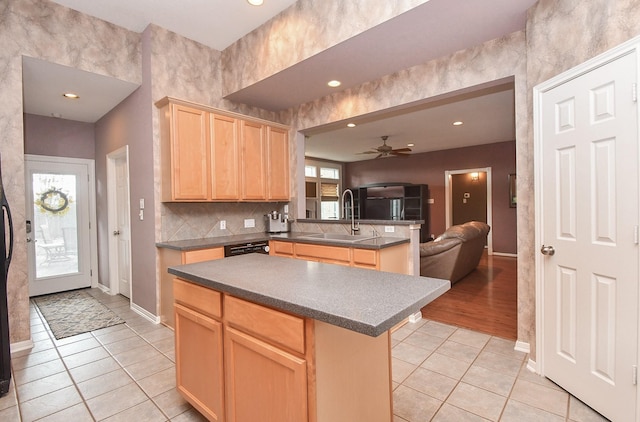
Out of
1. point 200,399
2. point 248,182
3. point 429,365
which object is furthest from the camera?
point 248,182

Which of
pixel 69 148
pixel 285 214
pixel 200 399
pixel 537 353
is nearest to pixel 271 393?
pixel 200 399

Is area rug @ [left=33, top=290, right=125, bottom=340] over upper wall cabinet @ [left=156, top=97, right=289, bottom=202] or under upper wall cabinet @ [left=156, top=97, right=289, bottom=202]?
under

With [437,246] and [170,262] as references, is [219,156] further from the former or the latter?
[437,246]

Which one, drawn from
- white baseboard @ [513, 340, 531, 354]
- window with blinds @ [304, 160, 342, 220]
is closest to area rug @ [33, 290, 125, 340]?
white baseboard @ [513, 340, 531, 354]

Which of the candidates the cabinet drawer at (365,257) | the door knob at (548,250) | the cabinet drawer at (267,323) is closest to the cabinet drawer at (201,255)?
the cabinet drawer at (365,257)

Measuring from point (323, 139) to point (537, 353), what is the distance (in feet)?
18.2

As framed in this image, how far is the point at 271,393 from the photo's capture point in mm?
1271

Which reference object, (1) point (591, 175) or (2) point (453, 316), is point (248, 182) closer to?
(2) point (453, 316)

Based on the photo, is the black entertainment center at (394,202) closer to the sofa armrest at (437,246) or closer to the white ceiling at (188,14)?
the sofa armrest at (437,246)

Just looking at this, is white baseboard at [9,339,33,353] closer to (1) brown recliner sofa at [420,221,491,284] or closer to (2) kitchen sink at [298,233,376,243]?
(2) kitchen sink at [298,233,376,243]

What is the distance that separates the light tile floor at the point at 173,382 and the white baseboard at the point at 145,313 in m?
0.27

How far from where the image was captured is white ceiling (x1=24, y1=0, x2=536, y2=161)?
2.39 m

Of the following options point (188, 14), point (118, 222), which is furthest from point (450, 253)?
point (118, 222)

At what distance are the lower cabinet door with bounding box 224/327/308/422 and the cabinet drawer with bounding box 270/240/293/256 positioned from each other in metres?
2.22
